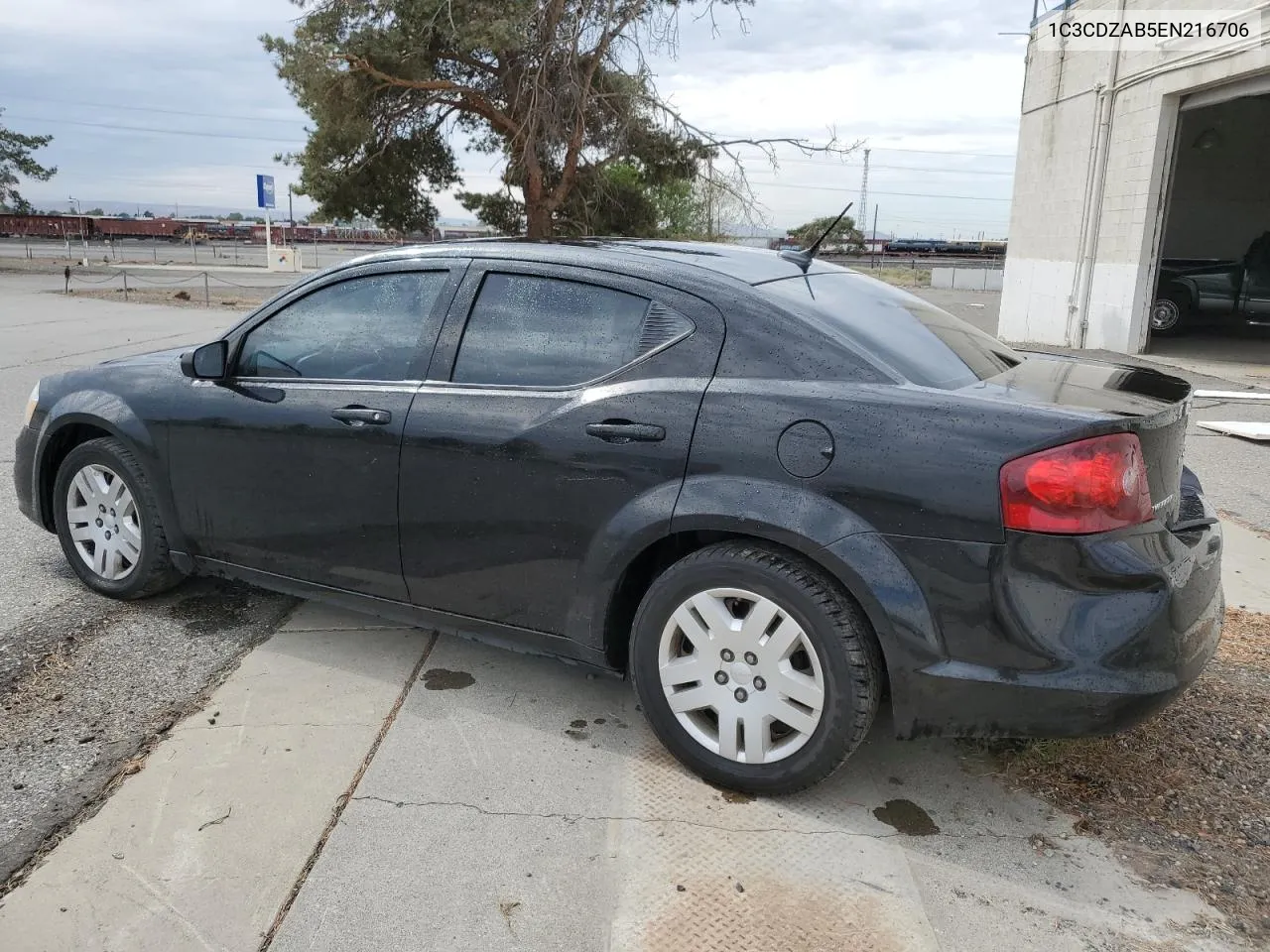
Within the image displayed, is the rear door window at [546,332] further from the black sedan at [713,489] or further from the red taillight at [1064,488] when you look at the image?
the red taillight at [1064,488]

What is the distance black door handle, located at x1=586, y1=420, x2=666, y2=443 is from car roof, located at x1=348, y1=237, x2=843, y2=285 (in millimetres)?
549

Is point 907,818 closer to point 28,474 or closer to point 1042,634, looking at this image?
point 1042,634

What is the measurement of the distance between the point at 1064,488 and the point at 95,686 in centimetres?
330

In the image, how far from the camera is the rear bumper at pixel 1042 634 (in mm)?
2547

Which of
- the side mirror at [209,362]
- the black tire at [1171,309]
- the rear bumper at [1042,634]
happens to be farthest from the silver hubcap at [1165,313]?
the side mirror at [209,362]

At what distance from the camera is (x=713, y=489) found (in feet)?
9.37

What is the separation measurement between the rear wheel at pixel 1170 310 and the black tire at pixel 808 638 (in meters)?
16.5

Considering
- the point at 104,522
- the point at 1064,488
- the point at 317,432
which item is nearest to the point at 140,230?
the point at 104,522

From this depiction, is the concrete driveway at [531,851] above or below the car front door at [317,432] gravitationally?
below

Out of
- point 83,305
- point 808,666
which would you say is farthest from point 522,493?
point 83,305

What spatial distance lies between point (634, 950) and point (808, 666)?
0.92m

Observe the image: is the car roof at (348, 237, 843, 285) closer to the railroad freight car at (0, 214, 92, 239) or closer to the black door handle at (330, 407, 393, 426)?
the black door handle at (330, 407, 393, 426)

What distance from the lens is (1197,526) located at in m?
2.98

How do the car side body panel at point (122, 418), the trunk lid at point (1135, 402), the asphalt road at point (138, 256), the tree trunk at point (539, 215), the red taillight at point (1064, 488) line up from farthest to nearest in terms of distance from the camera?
the asphalt road at point (138, 256) → the tree trunk at point (539, 215) → the car side body panel at point (122, 418) → the trunk lid at point (1135, 402) → the red taillight at point (1064, 488)
